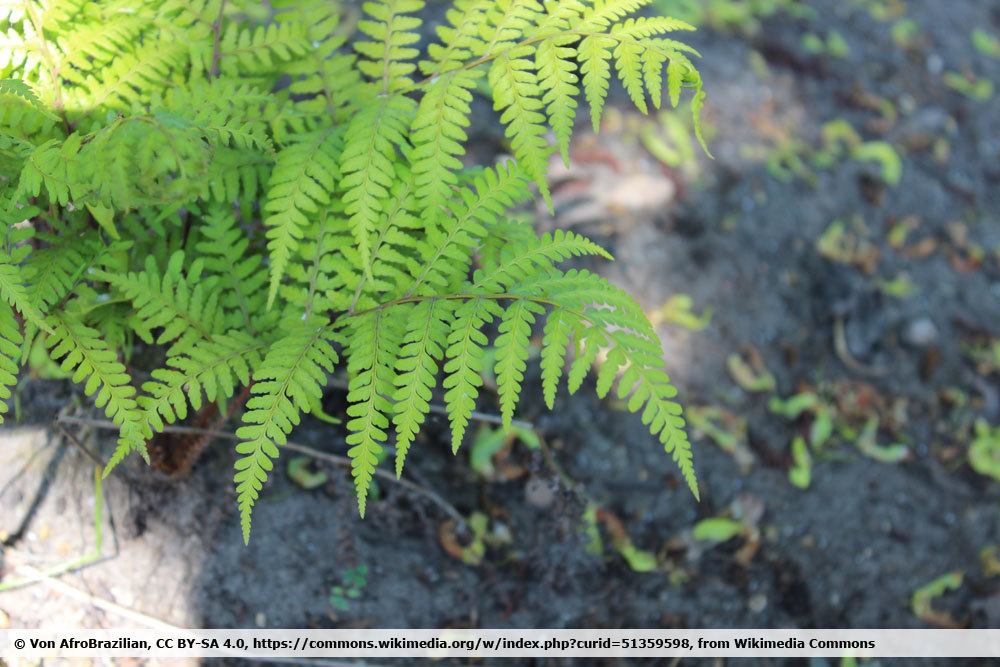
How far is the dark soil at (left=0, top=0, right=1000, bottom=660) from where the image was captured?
7.78 ft

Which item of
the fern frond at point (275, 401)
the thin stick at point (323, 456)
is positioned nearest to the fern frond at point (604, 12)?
the fern frond at point (275, 401)

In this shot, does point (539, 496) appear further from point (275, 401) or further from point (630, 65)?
point (630, 65)

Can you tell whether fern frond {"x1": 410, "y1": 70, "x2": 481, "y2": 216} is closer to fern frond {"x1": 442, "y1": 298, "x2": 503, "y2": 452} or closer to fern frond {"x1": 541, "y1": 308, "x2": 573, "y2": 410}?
fern frond {"x1": 442, "y1": 298, "x2": 503, "y2": 452}

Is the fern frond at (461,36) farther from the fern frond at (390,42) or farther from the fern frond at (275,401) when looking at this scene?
the fern frond at (275,401)

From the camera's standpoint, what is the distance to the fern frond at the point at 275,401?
Result: 62.3 inches

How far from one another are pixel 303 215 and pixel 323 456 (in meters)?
0.82

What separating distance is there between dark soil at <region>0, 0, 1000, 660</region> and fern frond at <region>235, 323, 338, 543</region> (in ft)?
2.41

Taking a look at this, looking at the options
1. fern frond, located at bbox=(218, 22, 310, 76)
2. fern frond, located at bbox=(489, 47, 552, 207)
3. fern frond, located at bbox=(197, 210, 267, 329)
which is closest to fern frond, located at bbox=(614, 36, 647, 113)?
fern frond, located at bbox=(489, 47, 552, 207)

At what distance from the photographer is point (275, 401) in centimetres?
162

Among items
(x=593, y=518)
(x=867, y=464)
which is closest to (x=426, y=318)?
(x=593, y=518)

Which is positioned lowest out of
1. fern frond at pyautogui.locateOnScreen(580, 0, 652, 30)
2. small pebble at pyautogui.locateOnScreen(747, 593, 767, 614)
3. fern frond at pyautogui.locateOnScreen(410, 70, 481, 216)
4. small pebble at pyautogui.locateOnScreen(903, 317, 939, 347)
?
small pebble at pyautogui.locateOnScreen(747, 593, 767, 614)

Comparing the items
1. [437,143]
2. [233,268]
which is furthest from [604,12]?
[233,268]

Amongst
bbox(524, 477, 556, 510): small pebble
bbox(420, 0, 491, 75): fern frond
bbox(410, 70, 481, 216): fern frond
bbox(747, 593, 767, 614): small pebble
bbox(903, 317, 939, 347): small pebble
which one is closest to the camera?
bbox(410, 70, 481, 216): fern frond

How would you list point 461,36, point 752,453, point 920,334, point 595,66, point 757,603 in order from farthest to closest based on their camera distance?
1. point 920,334
2. point 752,453
3. point 757,603
4. point 461,36
5. point 595,66
